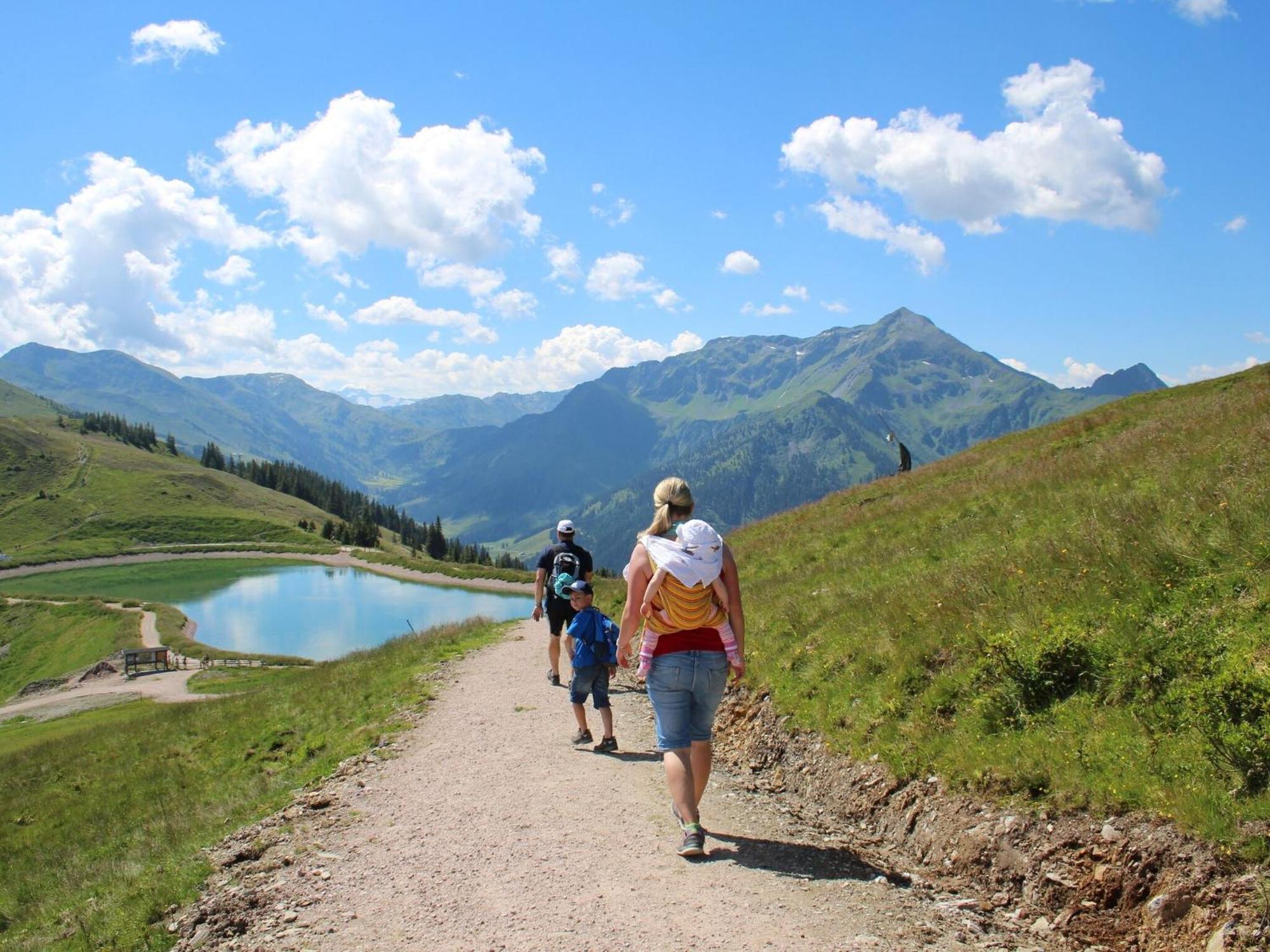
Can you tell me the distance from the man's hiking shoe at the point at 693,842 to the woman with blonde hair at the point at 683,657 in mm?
33

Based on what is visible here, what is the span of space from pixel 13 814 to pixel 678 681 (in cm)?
2309

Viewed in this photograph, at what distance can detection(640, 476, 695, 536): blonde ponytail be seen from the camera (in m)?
7.20

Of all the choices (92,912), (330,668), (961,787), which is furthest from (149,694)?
(961,787)

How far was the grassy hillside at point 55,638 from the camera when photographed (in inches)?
2741

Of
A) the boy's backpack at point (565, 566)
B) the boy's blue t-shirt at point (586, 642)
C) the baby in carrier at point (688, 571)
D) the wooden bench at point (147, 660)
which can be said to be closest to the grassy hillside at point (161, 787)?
the boy's backpack at point (565, 566)

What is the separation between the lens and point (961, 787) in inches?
279

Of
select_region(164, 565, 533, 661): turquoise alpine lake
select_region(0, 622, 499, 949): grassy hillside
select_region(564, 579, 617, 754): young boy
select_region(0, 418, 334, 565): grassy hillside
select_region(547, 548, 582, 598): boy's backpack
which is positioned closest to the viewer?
select_region(0, 622, 499, 949): grassy hillside

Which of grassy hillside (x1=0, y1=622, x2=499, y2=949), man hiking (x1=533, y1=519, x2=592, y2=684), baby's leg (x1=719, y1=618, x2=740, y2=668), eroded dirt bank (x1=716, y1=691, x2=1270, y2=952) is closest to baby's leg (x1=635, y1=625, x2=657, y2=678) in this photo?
baby's leg (x1=719, y1=618, x2=740, y2=668)

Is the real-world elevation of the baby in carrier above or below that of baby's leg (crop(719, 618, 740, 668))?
above

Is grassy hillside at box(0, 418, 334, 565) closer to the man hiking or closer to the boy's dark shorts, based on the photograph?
the man hiking

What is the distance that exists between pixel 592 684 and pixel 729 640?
475 cm

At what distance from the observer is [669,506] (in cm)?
722

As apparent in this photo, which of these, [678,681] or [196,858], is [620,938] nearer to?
[678,681]

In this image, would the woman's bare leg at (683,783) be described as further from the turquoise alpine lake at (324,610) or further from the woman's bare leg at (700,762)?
the turquoise alpine lake at (324,610)
